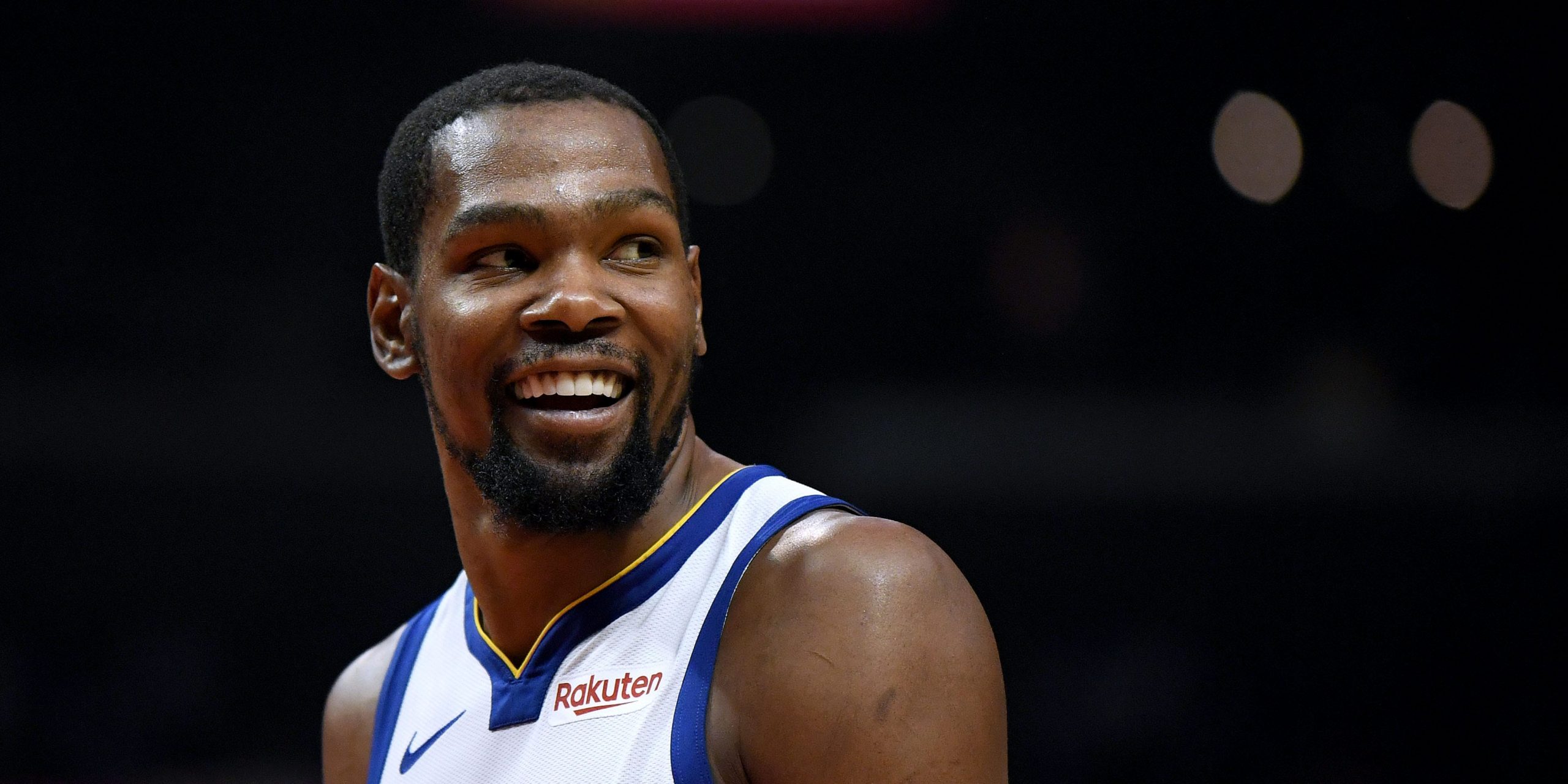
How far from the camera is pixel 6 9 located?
18.1ft

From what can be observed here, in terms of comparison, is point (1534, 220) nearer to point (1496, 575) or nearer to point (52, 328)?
point (1496, 575)

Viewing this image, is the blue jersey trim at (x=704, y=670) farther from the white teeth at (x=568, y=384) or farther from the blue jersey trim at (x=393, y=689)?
the blue jersey trim at (x=393, y=689)

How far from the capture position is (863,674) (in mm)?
1304

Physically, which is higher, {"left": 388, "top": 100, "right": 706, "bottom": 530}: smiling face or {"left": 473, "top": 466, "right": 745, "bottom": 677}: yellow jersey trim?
{"left": 388, "top": 100, "right": 706, "bottom": 530}: smiling face

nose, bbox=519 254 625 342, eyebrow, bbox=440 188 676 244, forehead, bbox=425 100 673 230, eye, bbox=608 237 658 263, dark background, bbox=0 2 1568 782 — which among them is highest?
forehead, bbox=425 100 673 230

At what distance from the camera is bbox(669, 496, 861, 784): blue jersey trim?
1370 millimetres

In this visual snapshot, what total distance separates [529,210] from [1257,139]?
4.44 m

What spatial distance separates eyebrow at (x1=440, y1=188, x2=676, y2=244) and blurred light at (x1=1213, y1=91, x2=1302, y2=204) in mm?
4256

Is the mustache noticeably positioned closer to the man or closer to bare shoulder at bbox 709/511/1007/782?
the man

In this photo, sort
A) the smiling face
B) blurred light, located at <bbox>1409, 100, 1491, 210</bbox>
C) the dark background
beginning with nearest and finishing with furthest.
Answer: the smiling face < blurred light, located at <bbox>1409, 100, 1491, 210</bbox> < the dark background

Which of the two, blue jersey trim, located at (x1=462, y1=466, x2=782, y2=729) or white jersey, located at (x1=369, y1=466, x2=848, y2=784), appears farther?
blue jersey trim, located at (x1=462, y1=466, x2=782, y2=729)

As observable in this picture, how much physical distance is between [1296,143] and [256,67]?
443cm

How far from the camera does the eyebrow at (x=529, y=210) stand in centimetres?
156

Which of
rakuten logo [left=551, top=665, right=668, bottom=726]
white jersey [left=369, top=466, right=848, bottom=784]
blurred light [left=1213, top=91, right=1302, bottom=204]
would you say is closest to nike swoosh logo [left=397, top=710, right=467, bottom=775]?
white jersey [left=369, top=466, right=848, bottom=784]
